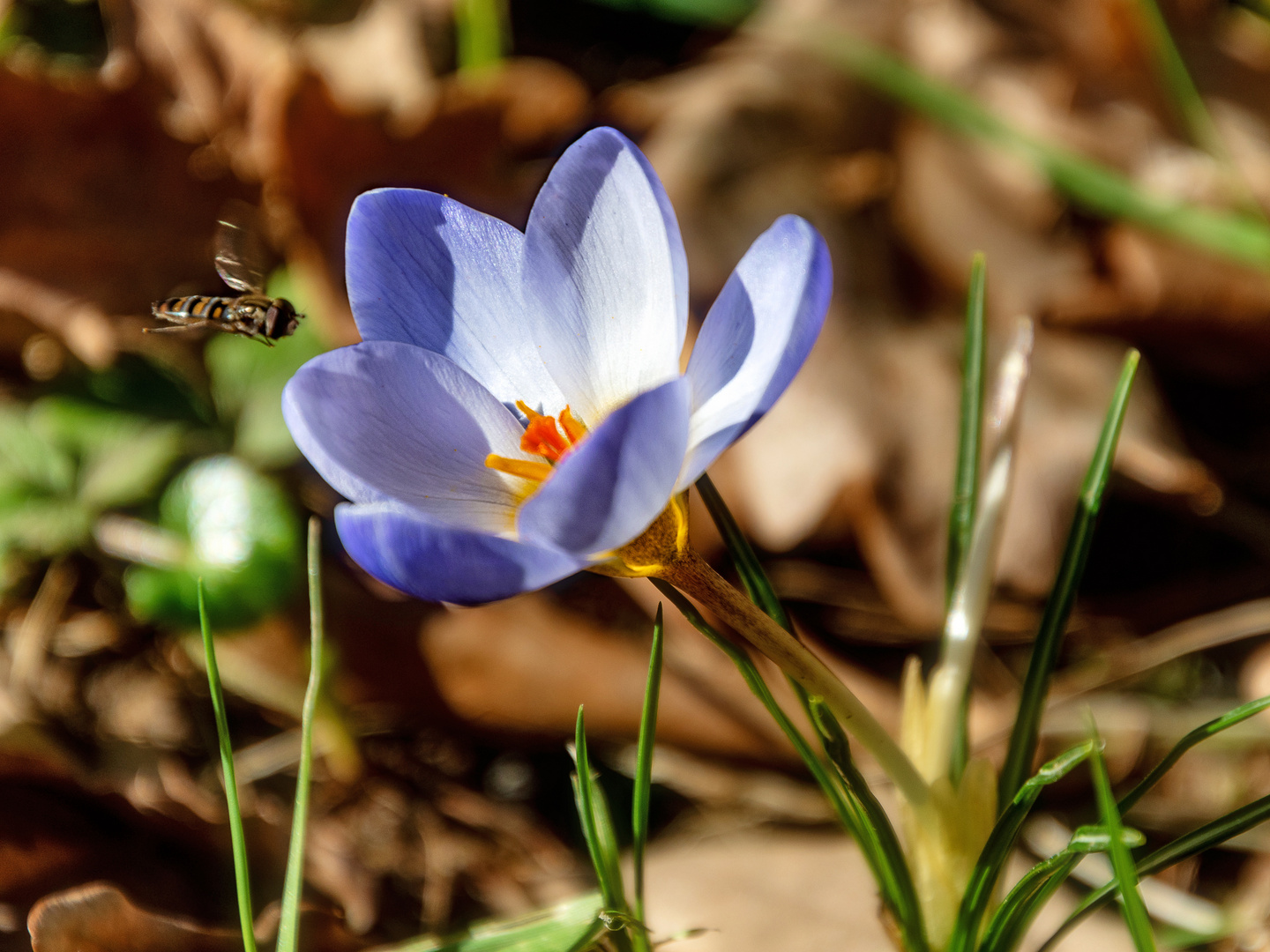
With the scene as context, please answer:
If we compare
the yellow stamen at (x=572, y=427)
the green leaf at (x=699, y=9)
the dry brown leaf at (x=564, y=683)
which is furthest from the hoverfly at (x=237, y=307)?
the green leaf at (x=699, y=9)

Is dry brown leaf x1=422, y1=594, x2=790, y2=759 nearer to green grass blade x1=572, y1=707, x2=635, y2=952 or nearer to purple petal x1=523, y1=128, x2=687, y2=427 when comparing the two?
green grass blade x1=572, y1=707, x2=635, y2=952

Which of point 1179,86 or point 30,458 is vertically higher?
point 1179,86

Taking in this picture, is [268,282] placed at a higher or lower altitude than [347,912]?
higher

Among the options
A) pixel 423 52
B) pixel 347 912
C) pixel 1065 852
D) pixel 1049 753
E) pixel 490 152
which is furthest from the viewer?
pixel 423 52

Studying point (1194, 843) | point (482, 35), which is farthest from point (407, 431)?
point (482, 35)

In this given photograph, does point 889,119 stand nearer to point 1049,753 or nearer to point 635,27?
point 635,27

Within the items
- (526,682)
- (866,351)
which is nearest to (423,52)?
(866,351)

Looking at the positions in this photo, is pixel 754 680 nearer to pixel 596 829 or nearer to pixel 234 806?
pixel 596 829
